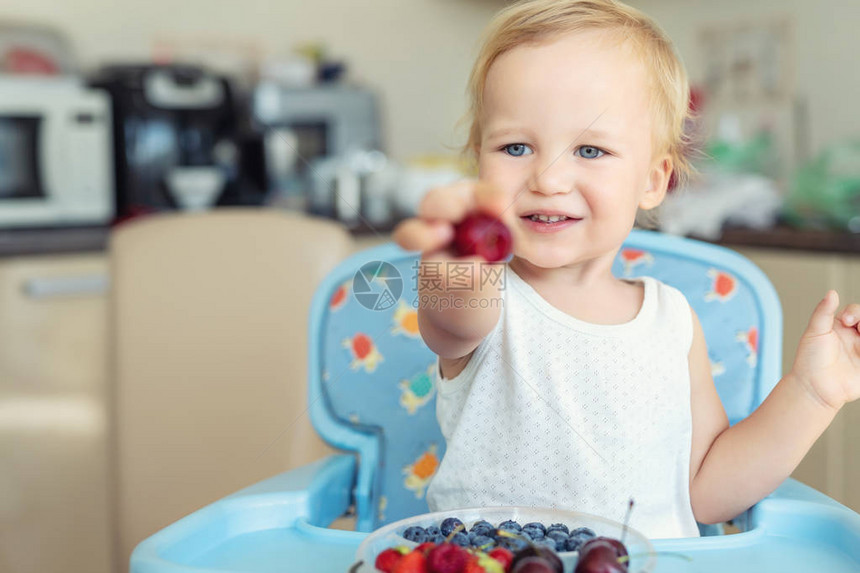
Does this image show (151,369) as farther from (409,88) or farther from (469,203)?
(409,88)

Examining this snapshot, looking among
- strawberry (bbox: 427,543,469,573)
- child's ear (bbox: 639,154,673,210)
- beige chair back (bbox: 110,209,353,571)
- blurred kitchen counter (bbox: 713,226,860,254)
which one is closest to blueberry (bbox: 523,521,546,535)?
strawberry (bbox: 427,543,469,573)

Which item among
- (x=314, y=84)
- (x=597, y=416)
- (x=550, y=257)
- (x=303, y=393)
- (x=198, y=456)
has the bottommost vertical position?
(x=198, y=456)

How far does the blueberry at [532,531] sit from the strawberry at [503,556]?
0.07 meters

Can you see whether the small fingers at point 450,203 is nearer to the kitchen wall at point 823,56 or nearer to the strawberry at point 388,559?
the strawberry at point 388,559

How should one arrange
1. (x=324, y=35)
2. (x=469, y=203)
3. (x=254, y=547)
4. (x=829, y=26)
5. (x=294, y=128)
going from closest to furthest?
(x=469, y=203) < (x=254, y=547) < (x=829, y=26) < (x=294, y=128) < (x=324, y=35)

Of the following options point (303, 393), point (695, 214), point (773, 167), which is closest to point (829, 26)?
point (773, 167)

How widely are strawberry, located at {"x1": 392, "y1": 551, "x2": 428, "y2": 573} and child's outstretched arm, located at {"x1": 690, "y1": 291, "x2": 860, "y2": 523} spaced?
1.37 feet

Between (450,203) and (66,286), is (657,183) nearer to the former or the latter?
(450,203)

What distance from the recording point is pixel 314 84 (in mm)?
2920

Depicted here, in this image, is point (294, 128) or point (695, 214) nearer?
point (695, 214)

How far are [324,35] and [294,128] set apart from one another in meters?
0.48

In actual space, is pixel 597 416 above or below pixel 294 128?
below

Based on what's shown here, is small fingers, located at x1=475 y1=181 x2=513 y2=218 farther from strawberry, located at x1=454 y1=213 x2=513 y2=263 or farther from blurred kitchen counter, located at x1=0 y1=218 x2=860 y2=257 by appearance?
blurred kitchen counter, located at x1=0 y1=218 x2=860 y2=257

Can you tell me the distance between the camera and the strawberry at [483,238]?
51 cm
